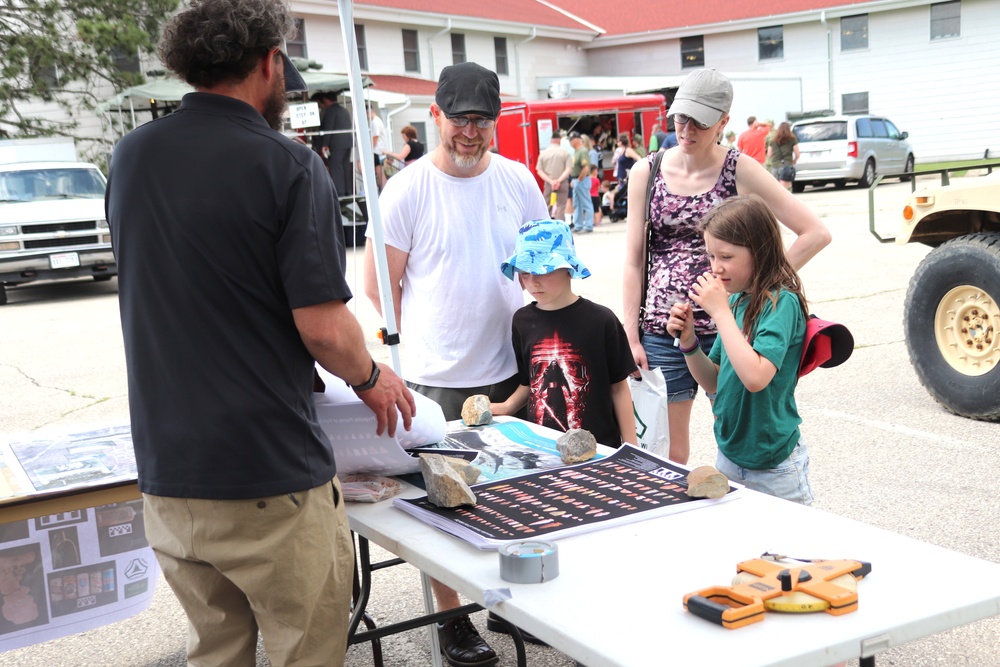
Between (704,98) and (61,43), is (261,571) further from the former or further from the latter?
(61,43)

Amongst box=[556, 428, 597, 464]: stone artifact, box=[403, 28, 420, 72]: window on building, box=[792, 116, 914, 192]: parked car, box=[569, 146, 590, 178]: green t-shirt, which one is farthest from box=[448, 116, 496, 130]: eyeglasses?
box=[403, 28, 420, 72]: window on building

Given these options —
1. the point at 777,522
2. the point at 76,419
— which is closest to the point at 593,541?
the point at 777,522

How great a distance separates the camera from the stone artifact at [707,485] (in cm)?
240

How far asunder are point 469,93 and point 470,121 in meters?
0.10

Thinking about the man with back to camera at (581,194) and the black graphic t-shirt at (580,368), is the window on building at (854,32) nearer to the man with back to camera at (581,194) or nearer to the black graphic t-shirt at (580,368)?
the man with back to camera at (581,194)

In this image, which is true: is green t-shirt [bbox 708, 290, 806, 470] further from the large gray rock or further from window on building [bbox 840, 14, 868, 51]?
window on building [bbox 840, 14, 868, 51]

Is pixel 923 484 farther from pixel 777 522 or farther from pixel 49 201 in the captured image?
pixel 49 201

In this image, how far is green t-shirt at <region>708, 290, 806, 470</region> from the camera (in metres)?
2.80

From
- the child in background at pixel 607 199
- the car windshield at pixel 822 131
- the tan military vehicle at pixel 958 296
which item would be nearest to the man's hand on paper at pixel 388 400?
the tan military vehicle at pixel 958 296

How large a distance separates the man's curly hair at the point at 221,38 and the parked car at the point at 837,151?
923 inches

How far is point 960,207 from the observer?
5.89 metres

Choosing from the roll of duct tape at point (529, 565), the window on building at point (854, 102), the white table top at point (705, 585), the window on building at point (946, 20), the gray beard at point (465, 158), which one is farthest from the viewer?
the window on building at point (854, 102)

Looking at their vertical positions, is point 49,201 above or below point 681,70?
below

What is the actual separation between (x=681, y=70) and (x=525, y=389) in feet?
123
